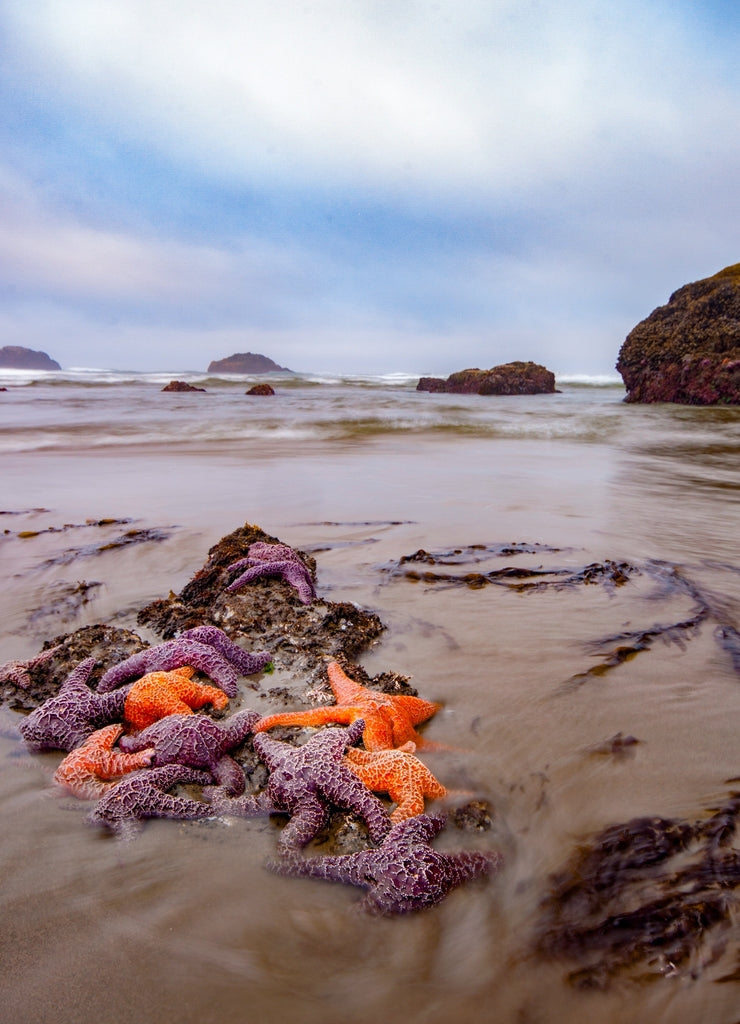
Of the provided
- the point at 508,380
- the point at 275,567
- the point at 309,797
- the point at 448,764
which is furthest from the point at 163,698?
the point at 508,380

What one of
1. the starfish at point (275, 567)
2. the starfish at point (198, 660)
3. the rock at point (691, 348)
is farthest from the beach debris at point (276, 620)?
the rock at point (691, 348)

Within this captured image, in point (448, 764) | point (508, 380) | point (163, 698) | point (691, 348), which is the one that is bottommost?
point (448, 764)

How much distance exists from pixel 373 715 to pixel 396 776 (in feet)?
1.44

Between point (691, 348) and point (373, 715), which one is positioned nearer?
point (373, 715)

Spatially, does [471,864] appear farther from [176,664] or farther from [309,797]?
[176,664]

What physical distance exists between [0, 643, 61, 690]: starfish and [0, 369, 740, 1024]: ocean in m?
0.20

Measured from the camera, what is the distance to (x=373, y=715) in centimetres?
312

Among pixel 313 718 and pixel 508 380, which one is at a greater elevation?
pixel 508 380

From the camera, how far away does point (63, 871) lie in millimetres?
2377

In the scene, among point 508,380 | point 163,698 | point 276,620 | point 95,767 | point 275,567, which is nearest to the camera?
point 95,767

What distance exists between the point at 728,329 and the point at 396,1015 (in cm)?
3045

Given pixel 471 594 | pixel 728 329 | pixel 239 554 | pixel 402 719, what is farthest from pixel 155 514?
pixel 728 329

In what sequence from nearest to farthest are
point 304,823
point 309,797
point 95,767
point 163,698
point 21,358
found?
point 304,823 < point 309,797 < point 95,767 < point 163,698 < point 21,358

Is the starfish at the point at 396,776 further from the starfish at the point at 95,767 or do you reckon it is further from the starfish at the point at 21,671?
the starfish at the point at 21,671
